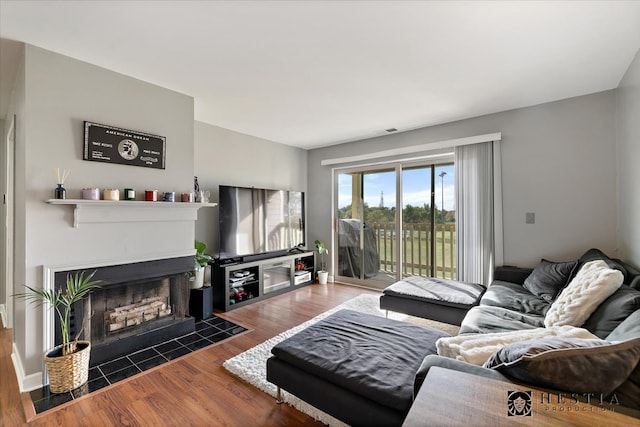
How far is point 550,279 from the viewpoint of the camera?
104 inches

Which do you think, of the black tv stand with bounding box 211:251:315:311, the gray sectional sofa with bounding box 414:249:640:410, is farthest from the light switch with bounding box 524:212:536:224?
the black tv stand with bounding box 211:251:315:311

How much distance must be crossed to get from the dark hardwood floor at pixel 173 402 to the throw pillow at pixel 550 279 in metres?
2.30

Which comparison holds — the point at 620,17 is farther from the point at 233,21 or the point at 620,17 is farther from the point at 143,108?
the point at 143,108

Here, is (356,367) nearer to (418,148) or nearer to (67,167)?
(67,167)

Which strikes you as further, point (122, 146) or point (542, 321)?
point (122, 146)

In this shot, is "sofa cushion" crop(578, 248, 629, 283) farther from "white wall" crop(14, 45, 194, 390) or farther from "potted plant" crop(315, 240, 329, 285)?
"white wall" crop(14, 45, 194, 390)

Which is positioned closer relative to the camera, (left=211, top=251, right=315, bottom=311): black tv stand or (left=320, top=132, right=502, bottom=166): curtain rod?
(left=320, top=132, right=502, bottom=166): curtain rod

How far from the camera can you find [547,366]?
984 millimetres

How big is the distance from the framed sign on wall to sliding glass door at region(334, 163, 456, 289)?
10.0 feet

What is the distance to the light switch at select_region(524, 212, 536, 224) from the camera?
10.7ft

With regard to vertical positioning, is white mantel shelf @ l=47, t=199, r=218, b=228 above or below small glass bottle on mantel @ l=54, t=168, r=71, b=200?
below

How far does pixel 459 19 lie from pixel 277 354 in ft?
7.87

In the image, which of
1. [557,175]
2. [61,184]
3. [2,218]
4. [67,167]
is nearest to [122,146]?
[67,167]

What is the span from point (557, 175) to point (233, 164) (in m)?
4.05
